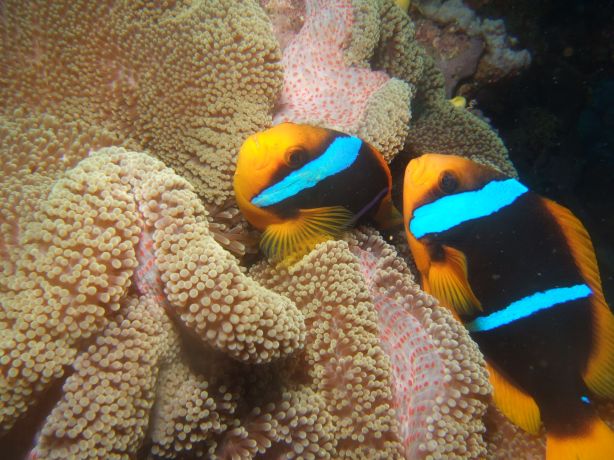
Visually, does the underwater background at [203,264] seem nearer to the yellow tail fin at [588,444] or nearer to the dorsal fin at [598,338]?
the yellow tail fin at [588,444]

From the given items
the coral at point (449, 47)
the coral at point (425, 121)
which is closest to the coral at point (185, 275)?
the coral at point (425, 121)

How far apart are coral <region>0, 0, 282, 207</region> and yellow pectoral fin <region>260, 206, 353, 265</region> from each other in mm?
280

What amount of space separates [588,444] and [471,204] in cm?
109

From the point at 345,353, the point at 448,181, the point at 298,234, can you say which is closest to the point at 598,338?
the point at 448,181

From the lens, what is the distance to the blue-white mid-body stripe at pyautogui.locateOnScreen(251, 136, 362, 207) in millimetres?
1806

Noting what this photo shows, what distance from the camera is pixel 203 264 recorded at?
136cm

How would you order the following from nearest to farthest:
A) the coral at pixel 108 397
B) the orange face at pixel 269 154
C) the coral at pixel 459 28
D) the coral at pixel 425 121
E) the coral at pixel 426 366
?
the coral at pixel 108 397 → the coral at pixel 426 366 → the orange face at pixel 269 154 → the coral at pixel 425 121 → the coral at pixel 459 28

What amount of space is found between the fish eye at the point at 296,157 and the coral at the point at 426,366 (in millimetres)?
430

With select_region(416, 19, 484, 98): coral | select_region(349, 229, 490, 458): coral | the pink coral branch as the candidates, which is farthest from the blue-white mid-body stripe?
select_region(416, 19, 484, 98): coral

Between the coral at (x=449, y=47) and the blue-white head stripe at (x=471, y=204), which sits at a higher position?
the coral at (x=449, y=47)

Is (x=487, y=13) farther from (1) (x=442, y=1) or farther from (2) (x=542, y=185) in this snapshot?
(2) (x=542, y=185)

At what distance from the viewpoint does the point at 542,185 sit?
604cm

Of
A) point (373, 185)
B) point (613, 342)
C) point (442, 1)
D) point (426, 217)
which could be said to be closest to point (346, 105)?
point (373, 185)

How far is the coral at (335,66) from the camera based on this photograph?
231cm
